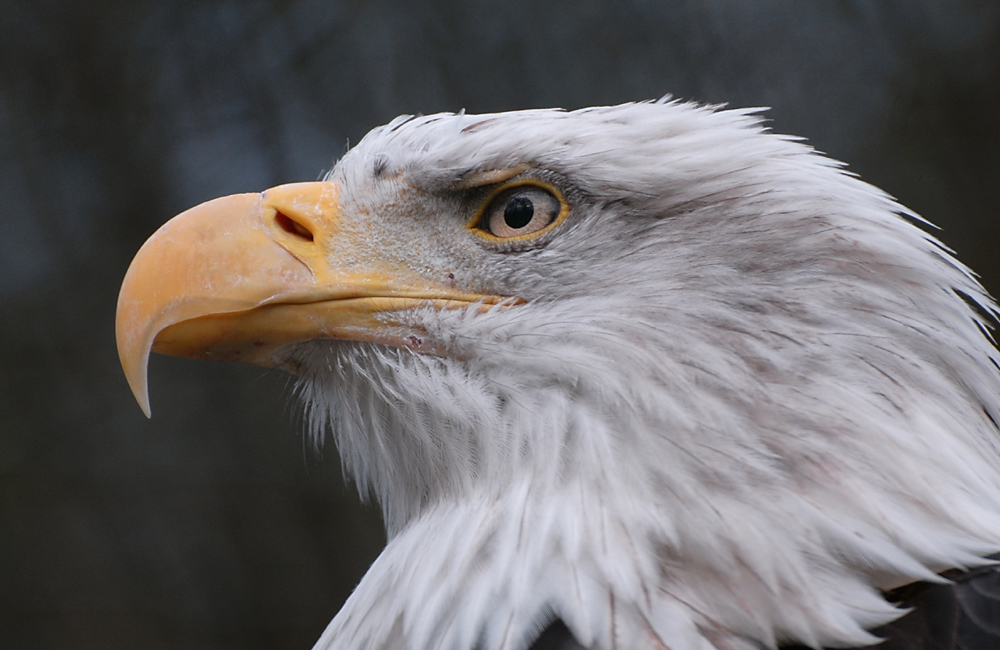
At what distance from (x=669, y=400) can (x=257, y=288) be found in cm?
Result: 49

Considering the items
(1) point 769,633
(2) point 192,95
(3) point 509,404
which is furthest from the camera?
(2) point 192,95

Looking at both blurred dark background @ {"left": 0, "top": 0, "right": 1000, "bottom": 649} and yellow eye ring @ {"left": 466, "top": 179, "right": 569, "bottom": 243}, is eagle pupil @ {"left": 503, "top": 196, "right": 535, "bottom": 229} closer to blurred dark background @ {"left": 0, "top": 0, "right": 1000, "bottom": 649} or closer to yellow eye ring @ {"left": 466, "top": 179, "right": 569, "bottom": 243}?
yellow eye ring @ {"left": 466, "top": 179, "right": 569, "bottom": 243}

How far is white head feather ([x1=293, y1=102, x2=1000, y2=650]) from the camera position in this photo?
0.86m

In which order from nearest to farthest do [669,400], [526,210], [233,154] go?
[669,400] → [526,210] → [233,154]

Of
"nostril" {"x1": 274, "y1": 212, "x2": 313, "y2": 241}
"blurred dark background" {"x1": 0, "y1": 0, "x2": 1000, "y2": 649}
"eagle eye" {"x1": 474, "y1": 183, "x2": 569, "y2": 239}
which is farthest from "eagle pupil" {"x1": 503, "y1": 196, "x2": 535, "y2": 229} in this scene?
"blurred dark background" {"x1": 0, "y1": 0, "x2": 1000, "y2": 649}

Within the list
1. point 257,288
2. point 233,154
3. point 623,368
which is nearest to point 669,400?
point 623,368

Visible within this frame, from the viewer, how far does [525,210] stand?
1.06 metres

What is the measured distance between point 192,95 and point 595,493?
7.09ft

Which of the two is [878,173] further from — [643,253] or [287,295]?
[287,295]

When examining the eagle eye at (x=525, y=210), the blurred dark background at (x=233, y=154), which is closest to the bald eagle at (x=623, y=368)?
the eagle eye at (x=525, y=210)

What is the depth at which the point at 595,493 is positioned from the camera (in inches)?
36.4

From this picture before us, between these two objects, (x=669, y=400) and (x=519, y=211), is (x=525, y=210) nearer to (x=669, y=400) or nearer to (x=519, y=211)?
(x=519, y=211)

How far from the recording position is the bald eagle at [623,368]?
86cm

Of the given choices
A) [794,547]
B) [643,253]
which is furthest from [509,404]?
[794,547]
